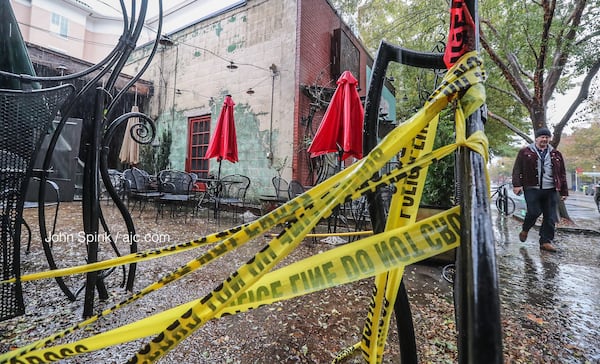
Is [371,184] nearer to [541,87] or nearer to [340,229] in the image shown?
[340,229]

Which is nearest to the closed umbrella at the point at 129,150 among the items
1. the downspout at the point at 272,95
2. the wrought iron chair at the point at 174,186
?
the wrought iron chair at the point at 174,186

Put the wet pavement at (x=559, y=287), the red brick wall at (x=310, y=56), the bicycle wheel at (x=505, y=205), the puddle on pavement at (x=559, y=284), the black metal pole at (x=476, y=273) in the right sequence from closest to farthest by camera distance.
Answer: the black metal pole at (x=476, y=273)
the wet pavement at (x=559, y=287)
the puddle on pavement at (x=559, y=284)
the red brick wall at (x=310, y=56)
the bicycle wheel at (x=505, y=205)

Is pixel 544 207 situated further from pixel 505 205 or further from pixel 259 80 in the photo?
pixel 259 80

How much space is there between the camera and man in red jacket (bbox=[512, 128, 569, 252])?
3938 millimetres

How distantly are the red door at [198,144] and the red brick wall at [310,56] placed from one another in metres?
3.26

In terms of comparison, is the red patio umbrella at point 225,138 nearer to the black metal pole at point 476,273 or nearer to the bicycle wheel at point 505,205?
the black metal pole at point 476,273

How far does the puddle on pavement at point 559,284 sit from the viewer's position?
1979 millimetres

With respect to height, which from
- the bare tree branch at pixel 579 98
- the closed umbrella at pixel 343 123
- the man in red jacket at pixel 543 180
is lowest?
the man in red jacket at pixel 543 180

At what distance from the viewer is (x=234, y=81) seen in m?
8.23

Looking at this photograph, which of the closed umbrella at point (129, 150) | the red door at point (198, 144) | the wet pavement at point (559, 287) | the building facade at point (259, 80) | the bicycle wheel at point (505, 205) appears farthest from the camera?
the closed umbrella at point (129, 150)

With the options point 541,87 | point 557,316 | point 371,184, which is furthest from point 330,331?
point 541,87

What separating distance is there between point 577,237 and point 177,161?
34.6 feet

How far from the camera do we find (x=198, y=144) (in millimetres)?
8844

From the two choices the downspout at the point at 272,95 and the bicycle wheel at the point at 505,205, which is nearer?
the downspout at the point at 272,95
